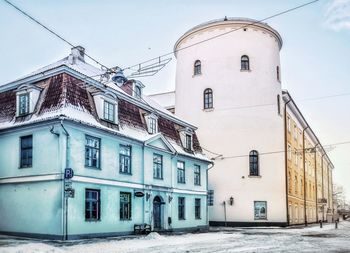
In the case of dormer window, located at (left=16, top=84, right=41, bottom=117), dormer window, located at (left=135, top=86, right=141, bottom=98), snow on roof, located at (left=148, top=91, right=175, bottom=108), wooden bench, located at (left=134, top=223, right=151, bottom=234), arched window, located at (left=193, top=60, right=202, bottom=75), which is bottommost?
wooden bench, located at (left=134, top=223, right=151, bottom=234)

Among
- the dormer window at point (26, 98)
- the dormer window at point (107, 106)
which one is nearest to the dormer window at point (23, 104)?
the dormer window at point (26, 98)

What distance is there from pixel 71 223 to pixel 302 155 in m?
37.7

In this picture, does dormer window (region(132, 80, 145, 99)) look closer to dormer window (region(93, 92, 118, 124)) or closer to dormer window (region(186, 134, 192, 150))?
dormer window (region(93, 92, 118, 124))

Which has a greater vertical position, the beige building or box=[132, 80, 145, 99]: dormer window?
box=[132, 80, 145, 99]: dormer window

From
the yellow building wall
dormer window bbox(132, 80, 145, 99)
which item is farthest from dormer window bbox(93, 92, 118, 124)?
the yellow building wall

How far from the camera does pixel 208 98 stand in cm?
4091

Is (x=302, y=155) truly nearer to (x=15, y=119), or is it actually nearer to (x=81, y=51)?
(x=81, y=51)

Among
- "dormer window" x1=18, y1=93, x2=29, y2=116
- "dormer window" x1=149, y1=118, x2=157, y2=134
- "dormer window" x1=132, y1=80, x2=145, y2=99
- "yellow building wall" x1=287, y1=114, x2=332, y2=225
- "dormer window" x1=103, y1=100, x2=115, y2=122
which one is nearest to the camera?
"dormer window" x1=18, y1=93, x2=29, y2=116

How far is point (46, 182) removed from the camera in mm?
20656

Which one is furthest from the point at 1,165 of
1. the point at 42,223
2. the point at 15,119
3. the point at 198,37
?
the point at 198,37

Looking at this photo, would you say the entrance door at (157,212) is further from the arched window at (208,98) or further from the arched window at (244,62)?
the arched window at (244,62)

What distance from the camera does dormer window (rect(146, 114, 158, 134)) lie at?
2802 centimetres

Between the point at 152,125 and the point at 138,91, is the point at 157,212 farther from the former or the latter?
the point at 138,91

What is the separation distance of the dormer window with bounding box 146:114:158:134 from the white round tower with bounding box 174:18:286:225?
12.3 meters
